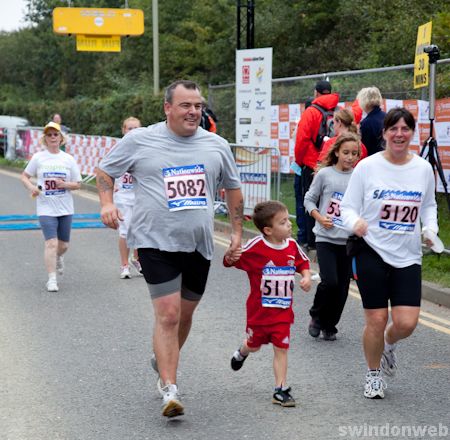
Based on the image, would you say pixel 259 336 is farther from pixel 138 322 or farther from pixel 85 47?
pixel 85 47

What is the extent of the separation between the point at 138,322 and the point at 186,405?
8.93 feet

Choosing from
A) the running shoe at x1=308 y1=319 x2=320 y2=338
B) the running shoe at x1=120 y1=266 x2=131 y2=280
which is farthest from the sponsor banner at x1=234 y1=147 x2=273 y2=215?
the running shoe at x1=308 y1=319 x2=320 y2=338

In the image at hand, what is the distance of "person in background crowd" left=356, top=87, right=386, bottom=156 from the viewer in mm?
10680

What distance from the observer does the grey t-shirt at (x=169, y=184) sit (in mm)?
5984

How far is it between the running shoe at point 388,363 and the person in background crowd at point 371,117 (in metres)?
4.48

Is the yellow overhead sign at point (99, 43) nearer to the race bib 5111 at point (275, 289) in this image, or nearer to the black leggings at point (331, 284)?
the black leggings at point (331, 284)

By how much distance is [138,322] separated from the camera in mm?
8945

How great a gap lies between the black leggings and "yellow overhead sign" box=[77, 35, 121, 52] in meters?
37.8

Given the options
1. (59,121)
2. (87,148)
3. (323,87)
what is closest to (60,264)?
(323,87)

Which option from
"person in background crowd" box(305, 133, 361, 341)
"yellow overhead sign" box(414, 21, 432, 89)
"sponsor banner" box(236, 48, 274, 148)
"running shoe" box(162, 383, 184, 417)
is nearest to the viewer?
"running shoe" box(162, 383, 184, 417)

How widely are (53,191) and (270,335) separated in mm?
4985

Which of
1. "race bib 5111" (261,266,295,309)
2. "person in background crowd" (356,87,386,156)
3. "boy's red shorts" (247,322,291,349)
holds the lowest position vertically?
"boy's red shorts" (247,322,291,349)

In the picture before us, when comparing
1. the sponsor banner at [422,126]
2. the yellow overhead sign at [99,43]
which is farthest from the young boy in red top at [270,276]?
the yellow overhead sign at [99,43]

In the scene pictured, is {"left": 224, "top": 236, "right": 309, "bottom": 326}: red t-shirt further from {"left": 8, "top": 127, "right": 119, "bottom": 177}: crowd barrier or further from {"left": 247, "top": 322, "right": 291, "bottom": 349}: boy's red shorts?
{"left": 8, "top": 127, "right": 119, "bottom": 177}: crowd barrier
